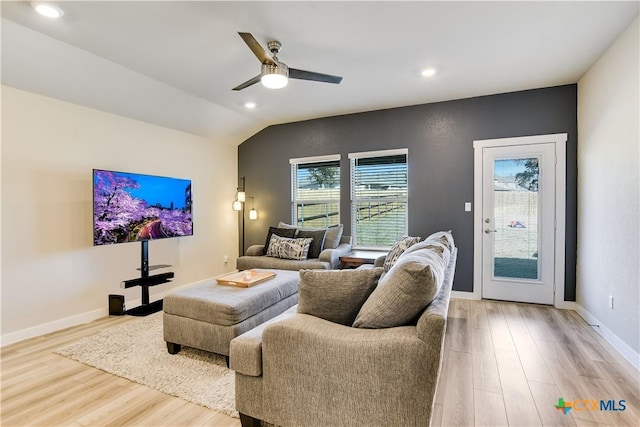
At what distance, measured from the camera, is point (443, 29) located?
2.48 metres

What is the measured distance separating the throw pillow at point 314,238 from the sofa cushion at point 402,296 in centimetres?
280

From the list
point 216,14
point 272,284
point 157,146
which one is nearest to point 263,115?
point 157,146

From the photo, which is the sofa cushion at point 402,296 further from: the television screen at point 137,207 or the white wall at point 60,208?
the white wall at point 60,208

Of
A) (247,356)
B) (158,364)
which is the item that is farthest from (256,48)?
(158,364)

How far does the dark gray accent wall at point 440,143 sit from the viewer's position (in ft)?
12.1

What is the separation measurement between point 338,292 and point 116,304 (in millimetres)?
3048

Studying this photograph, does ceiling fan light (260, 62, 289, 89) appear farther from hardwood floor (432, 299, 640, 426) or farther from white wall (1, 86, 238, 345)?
hardwood floor (432, 299, 640, 426)

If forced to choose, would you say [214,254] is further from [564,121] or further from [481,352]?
[564,121]

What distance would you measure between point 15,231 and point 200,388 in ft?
7.86

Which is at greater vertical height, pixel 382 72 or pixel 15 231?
pixel 382 72

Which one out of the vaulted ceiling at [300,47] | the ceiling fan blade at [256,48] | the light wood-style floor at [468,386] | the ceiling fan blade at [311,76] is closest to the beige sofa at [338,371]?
the light wood-style floor at [468,386]

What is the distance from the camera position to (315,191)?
5184mm

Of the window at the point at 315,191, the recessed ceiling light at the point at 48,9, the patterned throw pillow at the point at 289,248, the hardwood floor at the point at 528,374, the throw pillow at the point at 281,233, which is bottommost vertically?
the hardwood floor at the point at 528,374

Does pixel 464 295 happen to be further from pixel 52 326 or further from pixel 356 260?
pixel 52 326
